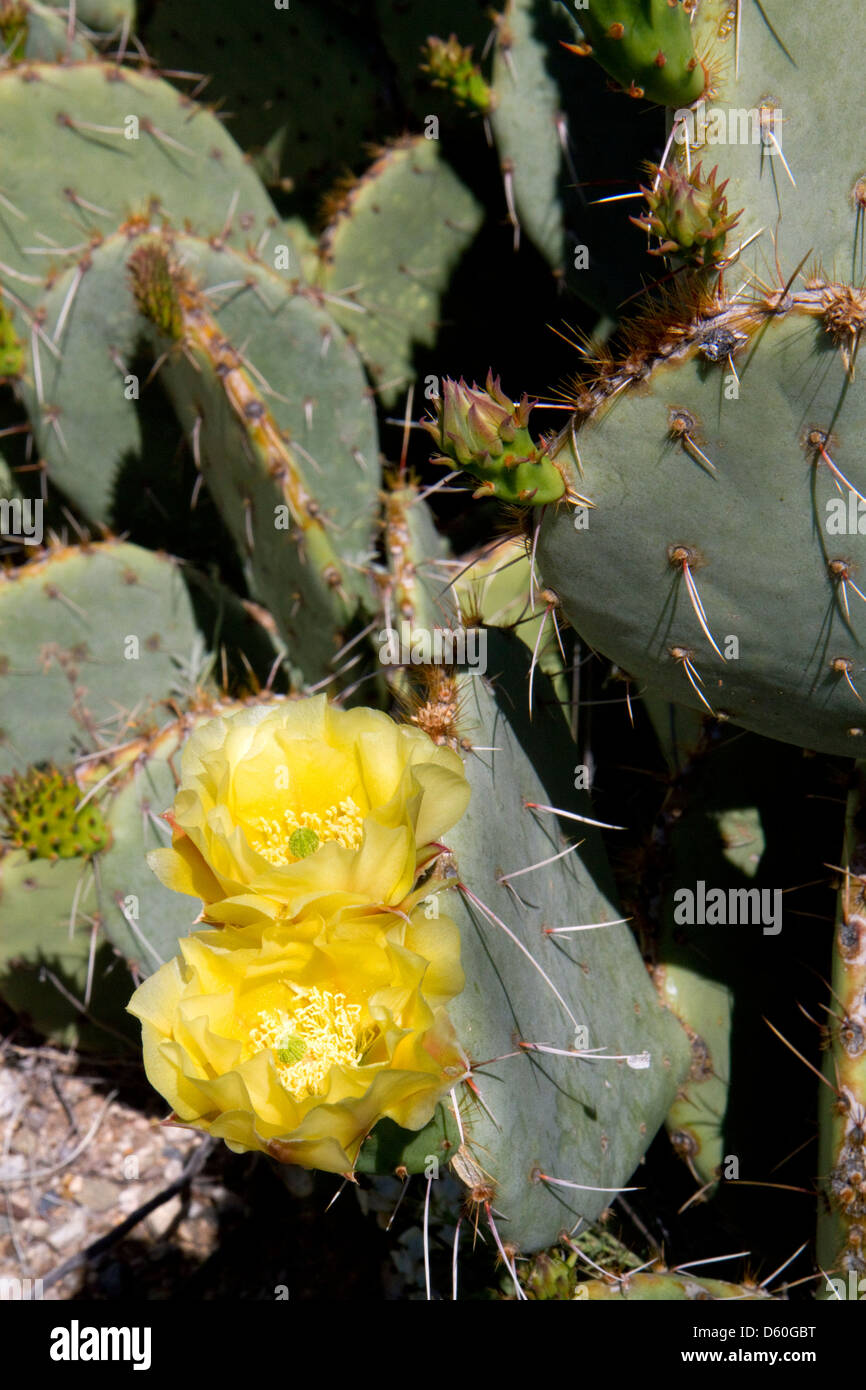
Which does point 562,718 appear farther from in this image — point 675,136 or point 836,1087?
point 675,136

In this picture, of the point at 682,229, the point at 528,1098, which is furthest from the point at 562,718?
the point at 682,229

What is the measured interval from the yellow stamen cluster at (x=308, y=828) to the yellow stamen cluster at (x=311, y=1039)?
4.4 inches

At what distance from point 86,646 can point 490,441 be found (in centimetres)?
109

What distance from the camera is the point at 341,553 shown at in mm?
1897

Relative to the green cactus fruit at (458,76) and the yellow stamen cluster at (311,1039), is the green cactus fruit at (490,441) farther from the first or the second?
the green cactus fruit at (458,76)

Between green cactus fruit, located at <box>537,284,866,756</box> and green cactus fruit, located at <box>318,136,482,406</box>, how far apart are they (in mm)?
1187

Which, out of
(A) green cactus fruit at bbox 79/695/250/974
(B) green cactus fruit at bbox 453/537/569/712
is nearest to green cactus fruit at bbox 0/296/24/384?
(A) green cactus fruit at bbox 79/695/250/974

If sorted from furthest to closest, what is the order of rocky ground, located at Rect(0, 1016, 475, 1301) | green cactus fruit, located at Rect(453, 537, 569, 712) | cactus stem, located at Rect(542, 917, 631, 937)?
rocky ground, located at Rect(0, 1016, 475, 1301) < green cactus fruit, located at Rect(453, 537, 569, 712) < cactus stem, located at Rect(542, 917, 631, 937)

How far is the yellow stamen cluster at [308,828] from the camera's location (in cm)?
87

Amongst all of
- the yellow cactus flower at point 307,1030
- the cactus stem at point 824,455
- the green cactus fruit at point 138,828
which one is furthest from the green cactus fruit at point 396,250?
the yellow cactus flower at point 307,1030

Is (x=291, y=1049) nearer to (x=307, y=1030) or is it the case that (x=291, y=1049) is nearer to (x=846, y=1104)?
(x=307, y=1030)

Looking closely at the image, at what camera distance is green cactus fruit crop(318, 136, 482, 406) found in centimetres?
209

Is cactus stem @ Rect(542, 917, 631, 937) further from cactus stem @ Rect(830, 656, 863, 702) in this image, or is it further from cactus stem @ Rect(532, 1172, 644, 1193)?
cactus stem @ Rect(830, 656, 863, 702)

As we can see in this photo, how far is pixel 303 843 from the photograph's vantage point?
0.85 metres
